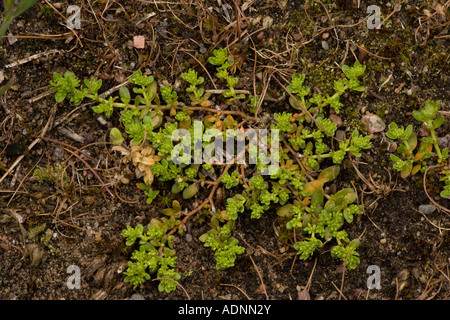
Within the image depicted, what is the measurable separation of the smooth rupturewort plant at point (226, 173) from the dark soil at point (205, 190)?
107 mm

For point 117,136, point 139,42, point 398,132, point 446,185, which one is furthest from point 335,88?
point 117,136

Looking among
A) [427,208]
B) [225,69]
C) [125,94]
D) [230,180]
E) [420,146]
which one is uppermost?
[225,69]

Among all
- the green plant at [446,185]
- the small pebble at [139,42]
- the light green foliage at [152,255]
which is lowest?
the light green foliage at [152,255]

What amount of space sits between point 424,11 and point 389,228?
159cm

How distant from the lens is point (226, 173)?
114 inches

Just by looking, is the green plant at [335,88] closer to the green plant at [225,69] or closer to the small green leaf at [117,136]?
the green plant at [225,69]

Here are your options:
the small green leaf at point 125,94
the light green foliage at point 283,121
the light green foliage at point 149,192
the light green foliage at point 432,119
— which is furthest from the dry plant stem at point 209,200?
the light green foliage at point 432,119

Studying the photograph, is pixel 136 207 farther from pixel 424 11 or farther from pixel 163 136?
pixel 424 11

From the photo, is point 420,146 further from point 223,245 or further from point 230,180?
point 223,245

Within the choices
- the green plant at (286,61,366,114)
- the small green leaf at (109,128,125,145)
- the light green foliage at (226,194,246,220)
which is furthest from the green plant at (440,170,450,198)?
the small green leaf at (109,128,125,145)

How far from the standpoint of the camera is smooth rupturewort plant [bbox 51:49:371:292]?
2.86m

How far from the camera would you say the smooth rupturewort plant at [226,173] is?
2.86 metres

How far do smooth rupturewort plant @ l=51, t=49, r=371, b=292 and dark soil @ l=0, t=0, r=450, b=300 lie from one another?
0.11 metres

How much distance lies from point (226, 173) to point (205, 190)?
0.22m
